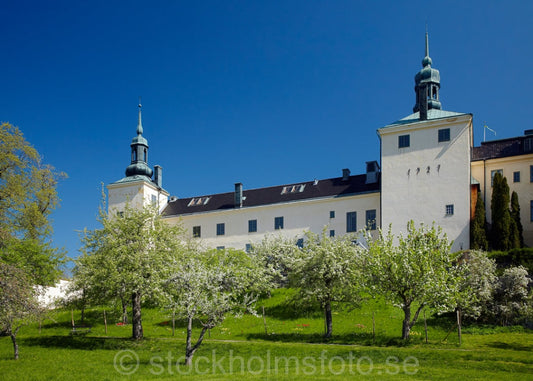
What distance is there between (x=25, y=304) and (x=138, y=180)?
38.5 meters

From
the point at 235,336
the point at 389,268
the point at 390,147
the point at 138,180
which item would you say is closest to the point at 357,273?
the point at 389,268

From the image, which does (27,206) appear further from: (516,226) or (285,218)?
(516,226)

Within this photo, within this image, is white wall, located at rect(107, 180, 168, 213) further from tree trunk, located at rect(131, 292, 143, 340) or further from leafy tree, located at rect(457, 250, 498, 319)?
leafy tree, located at rect(457, 250, 498, 319)

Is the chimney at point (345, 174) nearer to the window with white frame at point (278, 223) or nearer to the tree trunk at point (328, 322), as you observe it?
the window with white frame at point (278, 223)

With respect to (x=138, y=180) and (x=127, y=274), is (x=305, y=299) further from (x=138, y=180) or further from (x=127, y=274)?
(x=138, y=180)

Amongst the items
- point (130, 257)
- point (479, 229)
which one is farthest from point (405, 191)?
point (130, 257)

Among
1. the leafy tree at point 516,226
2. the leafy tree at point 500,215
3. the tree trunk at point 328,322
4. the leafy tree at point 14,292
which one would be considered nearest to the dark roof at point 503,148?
the leafy tree at point 500,215

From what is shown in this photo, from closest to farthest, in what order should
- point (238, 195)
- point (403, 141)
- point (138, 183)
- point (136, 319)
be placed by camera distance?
point (136, 319), point (403, 141), point (238, 195), point (138, 183)

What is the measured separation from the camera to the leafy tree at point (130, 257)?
84.3 ft

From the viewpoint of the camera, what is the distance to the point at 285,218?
1919 inches

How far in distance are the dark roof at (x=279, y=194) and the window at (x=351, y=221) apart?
74.1 inches

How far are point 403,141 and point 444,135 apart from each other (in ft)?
10.8

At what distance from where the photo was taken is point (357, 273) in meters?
27.0

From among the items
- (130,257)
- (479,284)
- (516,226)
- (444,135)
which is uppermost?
(444,135)
